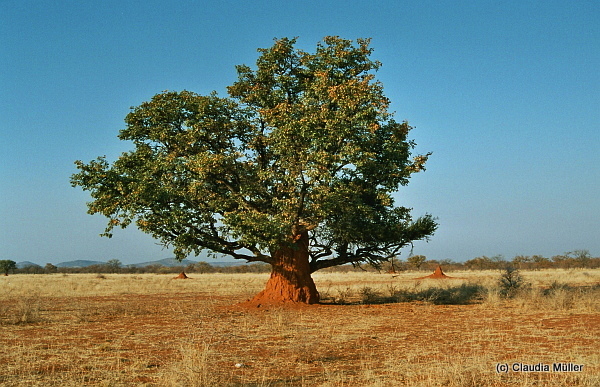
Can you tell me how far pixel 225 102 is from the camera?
1966cm

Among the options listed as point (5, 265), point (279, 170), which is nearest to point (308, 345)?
point (279, 170)

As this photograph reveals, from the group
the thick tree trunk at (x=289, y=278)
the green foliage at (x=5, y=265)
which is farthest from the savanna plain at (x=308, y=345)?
the green foliage at (x=5, y=265)

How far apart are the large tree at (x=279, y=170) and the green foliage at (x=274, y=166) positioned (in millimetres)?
48

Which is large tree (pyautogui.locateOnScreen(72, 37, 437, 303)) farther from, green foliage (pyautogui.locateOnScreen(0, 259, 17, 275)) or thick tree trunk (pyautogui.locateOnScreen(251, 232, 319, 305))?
green foliage (pyautogui.locateOnScreen(0, 259, 17, 275))

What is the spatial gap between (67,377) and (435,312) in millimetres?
13354

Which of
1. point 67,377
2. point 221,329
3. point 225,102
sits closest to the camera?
point 67,377

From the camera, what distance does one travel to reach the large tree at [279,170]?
17625 mm

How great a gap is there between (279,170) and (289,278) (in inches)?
178

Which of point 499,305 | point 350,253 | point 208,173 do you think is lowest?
point 499,305

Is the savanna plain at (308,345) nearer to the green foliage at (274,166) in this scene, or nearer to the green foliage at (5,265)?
the green foliage at (274,166)

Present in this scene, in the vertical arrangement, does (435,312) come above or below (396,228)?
below

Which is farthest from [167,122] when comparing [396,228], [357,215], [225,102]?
[396,228]

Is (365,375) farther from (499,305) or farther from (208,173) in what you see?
(499,305)

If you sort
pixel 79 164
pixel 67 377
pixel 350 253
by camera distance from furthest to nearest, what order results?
pixel 350 253 → pixel 79 164 → pixel 67 377
